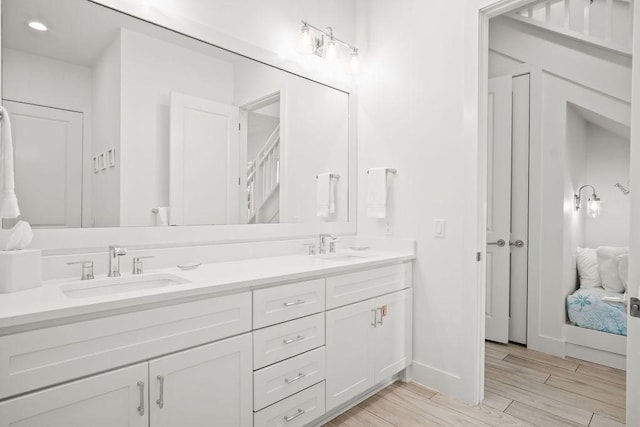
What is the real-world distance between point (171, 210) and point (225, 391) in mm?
917

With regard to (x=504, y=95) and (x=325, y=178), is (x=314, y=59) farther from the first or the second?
(x=504, y=95)

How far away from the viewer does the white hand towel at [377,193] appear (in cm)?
251

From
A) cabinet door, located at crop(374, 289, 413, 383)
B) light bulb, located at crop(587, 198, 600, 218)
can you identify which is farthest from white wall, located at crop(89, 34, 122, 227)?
light bulb, located at crop(587, 198, 600, 218)

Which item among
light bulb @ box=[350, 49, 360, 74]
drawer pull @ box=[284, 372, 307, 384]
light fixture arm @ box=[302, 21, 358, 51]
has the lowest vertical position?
drawer pull @ box=[284, 372, 307, 384]

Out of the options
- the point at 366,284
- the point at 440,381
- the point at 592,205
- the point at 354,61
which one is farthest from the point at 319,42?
the point at 592,205

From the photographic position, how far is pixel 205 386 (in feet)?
4.50

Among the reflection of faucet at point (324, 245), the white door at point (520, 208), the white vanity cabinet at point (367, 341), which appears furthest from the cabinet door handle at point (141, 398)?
the white door at point (520, 208)

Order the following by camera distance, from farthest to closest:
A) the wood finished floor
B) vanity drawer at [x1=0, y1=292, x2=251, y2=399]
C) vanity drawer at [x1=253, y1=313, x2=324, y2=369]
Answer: the wood finished floor → vanity drawer at [x1=253, y1=313, x2=324, y2=369] → vanity drawer at [x1=0, y1=292, x2=251, y2=399]

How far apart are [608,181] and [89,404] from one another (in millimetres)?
4092

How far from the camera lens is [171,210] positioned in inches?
72.9

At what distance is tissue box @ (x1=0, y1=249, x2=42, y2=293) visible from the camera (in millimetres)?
1231

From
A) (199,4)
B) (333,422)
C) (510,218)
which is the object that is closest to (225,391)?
(333,422)

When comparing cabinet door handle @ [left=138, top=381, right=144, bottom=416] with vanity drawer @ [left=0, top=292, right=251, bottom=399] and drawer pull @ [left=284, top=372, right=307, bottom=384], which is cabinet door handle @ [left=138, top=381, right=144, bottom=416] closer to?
vanity drawer @ [left=0, top=292, right=251, bottom=399]

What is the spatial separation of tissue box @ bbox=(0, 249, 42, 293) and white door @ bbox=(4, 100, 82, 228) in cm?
24
